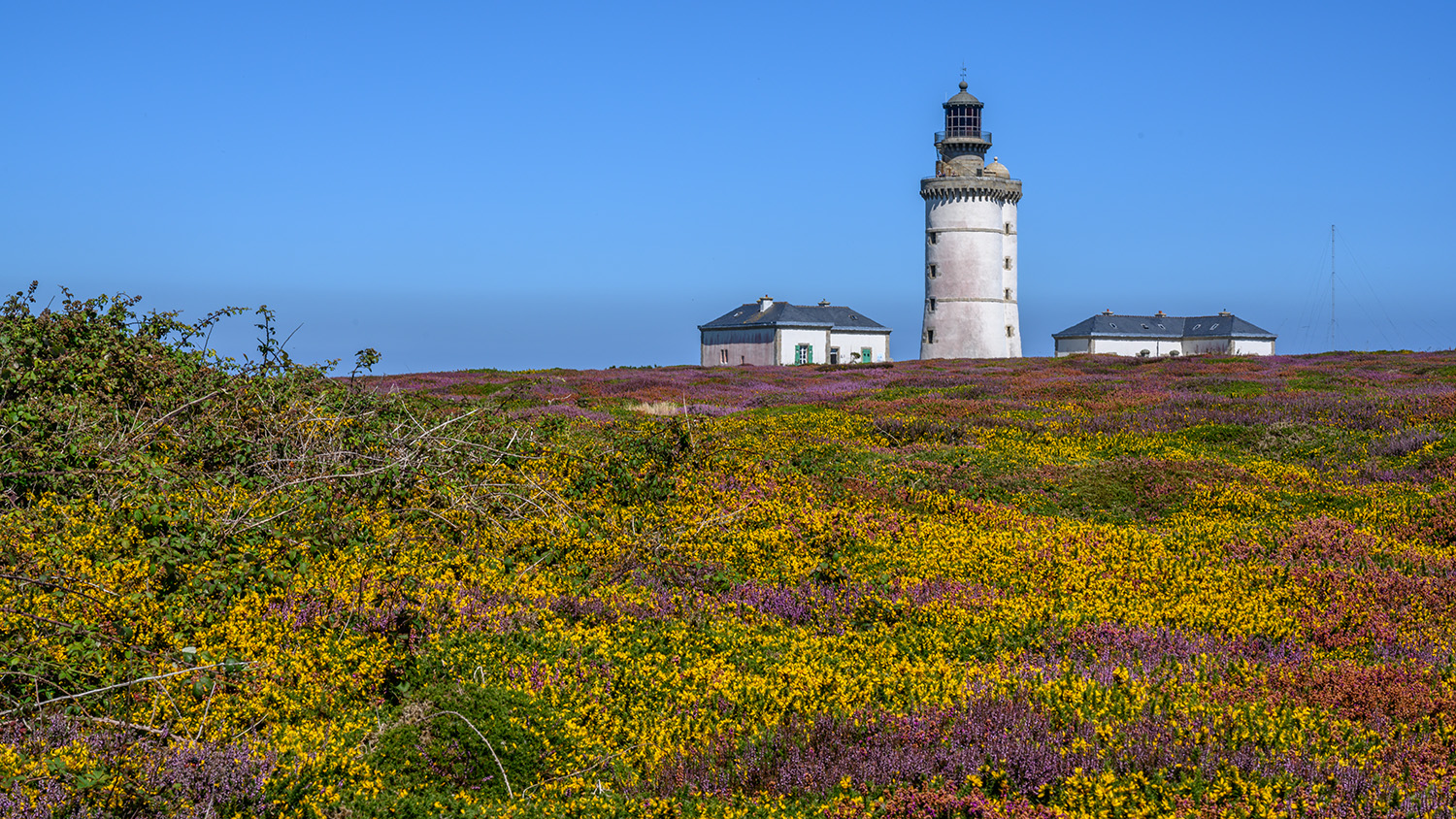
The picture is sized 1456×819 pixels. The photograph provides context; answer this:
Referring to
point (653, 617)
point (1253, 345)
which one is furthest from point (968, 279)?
point (653, 617)

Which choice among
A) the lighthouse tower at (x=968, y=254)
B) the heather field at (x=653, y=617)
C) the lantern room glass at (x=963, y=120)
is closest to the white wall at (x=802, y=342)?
the lighthouse tower at (x=968, y=254)

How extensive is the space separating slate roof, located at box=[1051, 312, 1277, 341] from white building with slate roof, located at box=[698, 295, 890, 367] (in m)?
29.3

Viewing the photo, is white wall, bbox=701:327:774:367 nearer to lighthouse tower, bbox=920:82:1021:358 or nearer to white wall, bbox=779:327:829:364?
white wall, bbox=779:327:829:364

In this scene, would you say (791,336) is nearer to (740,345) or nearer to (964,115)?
(740,345)

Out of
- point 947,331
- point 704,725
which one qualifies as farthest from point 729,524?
→ point 947,331

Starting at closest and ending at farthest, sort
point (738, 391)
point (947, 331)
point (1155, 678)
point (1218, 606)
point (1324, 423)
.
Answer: point (1155, 678) → point (1218, 606) → point (1324, 423) → point (738, 391) → point (947, 331)

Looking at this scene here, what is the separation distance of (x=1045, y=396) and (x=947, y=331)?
5402 cm

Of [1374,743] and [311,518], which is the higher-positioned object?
[311,518]

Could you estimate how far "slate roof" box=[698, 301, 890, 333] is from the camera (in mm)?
89375

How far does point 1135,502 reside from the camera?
13.8 metres

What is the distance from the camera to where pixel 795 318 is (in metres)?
89.8

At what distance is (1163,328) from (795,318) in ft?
160

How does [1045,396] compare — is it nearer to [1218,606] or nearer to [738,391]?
[738,391]

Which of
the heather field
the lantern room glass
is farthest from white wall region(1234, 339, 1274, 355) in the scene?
the heather field
